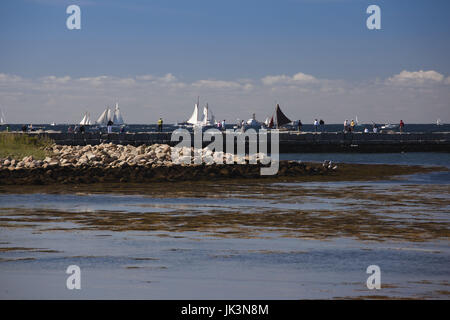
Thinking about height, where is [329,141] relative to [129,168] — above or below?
above

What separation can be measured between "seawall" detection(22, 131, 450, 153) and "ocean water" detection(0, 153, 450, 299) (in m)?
42.0

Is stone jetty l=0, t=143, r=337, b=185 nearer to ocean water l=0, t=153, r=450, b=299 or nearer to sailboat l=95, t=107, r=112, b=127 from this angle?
ocean water l=0, t=153, r=450, b=299

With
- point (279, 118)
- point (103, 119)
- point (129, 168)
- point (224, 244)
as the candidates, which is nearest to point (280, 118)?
point (279, 118)

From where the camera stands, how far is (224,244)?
16.7m

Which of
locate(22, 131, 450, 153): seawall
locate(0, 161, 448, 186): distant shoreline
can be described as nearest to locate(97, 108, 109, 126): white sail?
locate(22, 131, 450, 153): seawall

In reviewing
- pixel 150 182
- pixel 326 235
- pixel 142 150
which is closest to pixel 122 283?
pixel 326 235

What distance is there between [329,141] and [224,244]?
59.4 meters

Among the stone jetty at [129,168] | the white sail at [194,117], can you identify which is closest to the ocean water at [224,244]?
the stone jetty at [129,168]

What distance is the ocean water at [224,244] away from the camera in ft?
39.7

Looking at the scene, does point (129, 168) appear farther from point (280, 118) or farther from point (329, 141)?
point (280, 118)

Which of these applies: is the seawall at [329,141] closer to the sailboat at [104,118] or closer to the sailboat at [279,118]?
the sailboat at [279,118]

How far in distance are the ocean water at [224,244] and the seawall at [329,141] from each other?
138ft
